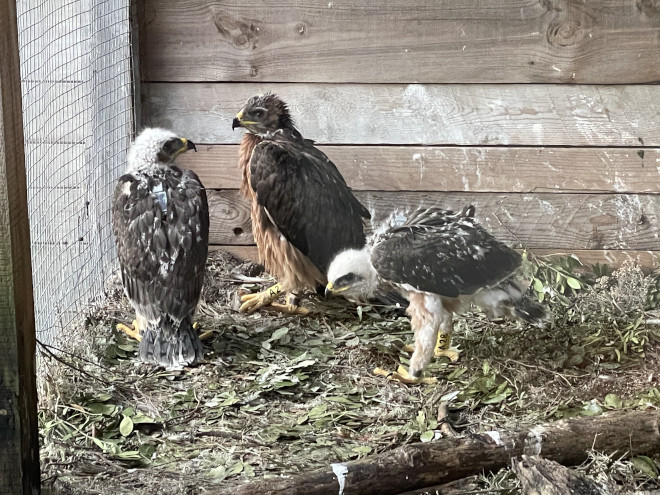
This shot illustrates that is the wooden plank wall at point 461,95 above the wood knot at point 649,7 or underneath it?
underneath

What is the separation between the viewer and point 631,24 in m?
2.62

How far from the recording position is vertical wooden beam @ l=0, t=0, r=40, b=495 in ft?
6.34

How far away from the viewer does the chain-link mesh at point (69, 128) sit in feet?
8.77

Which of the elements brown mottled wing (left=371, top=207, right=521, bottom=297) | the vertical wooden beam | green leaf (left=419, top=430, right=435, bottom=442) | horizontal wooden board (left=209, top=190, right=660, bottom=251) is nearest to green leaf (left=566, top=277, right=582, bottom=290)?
horizontal wooden board (left=209, top=190, right=660, bottom=251)

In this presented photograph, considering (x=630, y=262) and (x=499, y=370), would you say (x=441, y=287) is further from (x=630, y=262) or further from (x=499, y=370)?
(x=630, y=262)

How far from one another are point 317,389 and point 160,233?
2.55 ft

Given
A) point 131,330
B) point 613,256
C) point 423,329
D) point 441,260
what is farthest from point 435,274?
point 131,330

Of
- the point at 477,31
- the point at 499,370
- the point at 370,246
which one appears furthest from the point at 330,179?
the point at 499,370

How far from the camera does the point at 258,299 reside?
318 cm

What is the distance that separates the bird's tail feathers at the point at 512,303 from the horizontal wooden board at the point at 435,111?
0.51 metres

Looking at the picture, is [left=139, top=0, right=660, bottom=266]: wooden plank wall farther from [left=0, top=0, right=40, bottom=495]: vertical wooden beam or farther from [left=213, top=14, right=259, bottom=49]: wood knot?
[left=0, top=0, right=40, bottom=495]: vertical wooden beam

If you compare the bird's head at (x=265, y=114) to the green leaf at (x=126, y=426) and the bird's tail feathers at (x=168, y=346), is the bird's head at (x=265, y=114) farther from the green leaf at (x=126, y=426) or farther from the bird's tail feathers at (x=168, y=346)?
the green leaf at (x=126, y=426)

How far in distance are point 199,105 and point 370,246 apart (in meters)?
0.76

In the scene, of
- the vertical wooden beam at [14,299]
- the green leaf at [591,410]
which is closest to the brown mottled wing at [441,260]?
the green leaf at [591,410]
